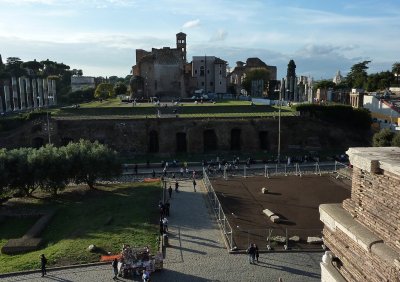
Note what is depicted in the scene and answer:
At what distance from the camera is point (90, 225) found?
1931 centimetres

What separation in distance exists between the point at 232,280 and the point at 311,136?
27.7m

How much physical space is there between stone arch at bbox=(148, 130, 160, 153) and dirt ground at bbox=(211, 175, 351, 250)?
42.5 feet

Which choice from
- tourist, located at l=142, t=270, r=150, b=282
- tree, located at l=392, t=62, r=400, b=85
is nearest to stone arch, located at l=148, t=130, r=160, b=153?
tourist, located at l=142, t=270, r=150, b=282

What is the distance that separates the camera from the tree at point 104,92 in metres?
69.2

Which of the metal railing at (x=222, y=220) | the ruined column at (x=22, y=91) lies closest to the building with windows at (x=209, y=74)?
the ruined column at (x=22, y=91)

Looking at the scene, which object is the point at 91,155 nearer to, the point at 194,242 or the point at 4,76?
the point at 194,242

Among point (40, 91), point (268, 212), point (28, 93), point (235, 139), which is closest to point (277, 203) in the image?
point (268, 212)

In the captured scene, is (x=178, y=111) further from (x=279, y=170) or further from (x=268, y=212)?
(x=268, y=212)

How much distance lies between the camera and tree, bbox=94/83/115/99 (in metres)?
69.2

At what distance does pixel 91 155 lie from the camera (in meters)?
25.3

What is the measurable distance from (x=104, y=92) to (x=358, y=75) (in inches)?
1875

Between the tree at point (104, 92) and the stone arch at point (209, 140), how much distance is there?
114ft

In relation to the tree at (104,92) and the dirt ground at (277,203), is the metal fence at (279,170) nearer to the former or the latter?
the dirt ground at (277,203)

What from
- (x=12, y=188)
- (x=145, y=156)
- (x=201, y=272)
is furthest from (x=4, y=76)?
(x=201, y=272)
